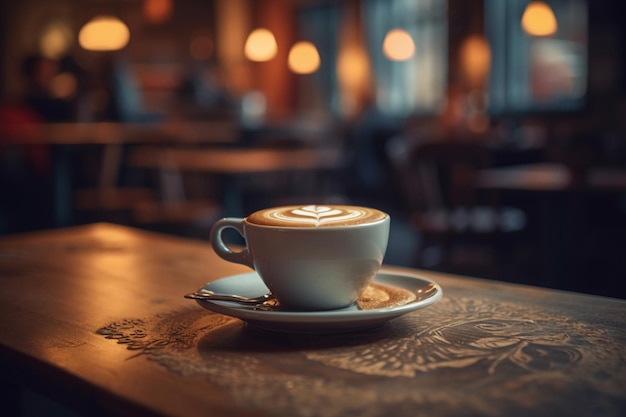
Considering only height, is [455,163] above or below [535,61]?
below

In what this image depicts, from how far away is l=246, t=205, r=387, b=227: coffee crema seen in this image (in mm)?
757

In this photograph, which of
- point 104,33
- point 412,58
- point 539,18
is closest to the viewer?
point 539,18

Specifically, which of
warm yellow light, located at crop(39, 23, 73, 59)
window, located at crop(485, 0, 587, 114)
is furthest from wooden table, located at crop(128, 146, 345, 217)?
warm yellow light, located at crop(39, 23, 73, 59)

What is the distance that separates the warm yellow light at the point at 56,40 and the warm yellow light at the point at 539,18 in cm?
856

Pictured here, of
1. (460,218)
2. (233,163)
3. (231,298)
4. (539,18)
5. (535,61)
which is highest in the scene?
(539,18)

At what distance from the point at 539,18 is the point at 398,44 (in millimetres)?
2721

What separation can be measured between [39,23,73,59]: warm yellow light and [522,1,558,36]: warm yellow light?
28.1 ft

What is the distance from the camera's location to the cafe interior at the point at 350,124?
3748 mm

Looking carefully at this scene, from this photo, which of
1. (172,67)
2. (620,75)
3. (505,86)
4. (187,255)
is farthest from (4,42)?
(187,255)

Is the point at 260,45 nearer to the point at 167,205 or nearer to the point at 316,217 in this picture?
the point at 167,205

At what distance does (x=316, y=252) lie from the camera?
73 centimetres

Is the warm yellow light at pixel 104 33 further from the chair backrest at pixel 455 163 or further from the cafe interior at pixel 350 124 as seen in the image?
the chair backrest at pixel 455 163

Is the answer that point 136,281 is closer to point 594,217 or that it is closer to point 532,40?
point 594,217

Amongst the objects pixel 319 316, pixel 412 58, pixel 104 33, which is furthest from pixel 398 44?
pixel 319 316
